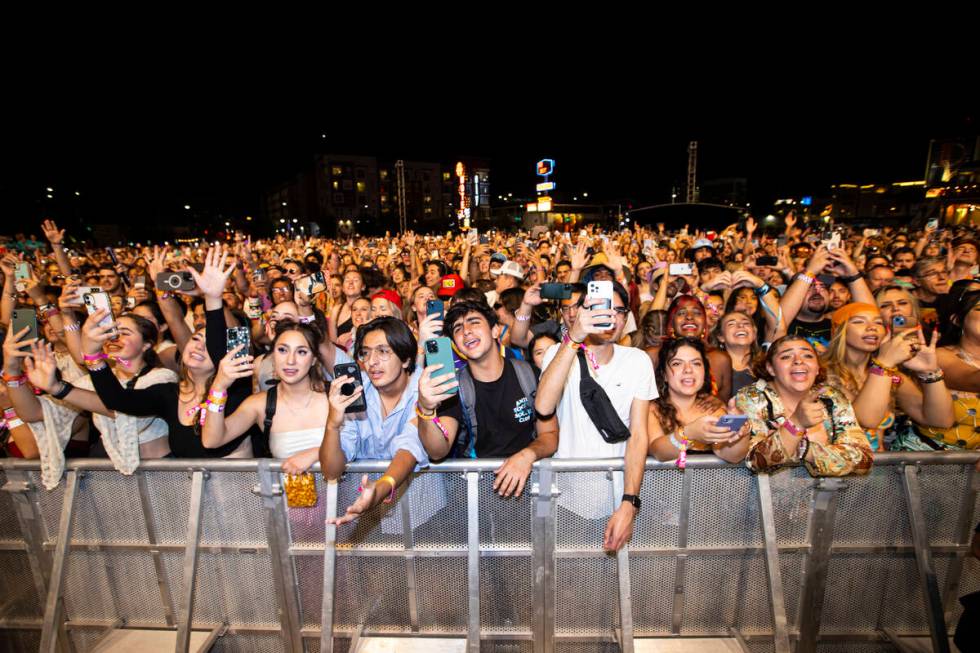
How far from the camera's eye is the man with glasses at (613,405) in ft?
8.35

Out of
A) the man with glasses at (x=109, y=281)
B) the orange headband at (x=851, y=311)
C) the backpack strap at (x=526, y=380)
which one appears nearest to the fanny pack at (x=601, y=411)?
the backpack strap at (x=526, y=380)

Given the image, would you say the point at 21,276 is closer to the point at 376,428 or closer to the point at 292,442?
the point at 292,442

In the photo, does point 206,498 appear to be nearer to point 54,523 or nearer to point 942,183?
point 54,523

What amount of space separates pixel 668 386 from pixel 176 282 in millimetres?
4004

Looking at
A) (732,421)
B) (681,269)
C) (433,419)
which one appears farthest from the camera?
(681,269)

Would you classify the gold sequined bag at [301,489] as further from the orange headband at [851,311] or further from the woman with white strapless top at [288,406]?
the orange headband at [851,311]

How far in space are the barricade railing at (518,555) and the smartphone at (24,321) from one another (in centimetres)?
88

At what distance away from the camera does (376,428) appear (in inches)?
113

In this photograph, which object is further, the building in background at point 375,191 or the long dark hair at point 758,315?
the building in background at point 375,191

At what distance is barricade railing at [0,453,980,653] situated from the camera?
2.68 meters

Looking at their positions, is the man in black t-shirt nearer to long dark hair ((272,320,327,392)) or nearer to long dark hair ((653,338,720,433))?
long dark hair ((653,338,720,433))

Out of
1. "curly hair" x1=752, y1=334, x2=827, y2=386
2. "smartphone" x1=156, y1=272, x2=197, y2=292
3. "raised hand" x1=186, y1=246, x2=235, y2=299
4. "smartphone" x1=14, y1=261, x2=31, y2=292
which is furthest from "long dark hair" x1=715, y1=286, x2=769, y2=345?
"smartphone" x1=14, y1=261, x2=31, y2=292

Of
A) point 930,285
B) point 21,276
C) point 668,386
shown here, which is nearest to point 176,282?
point 21,276

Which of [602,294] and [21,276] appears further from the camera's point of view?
[21,276]
